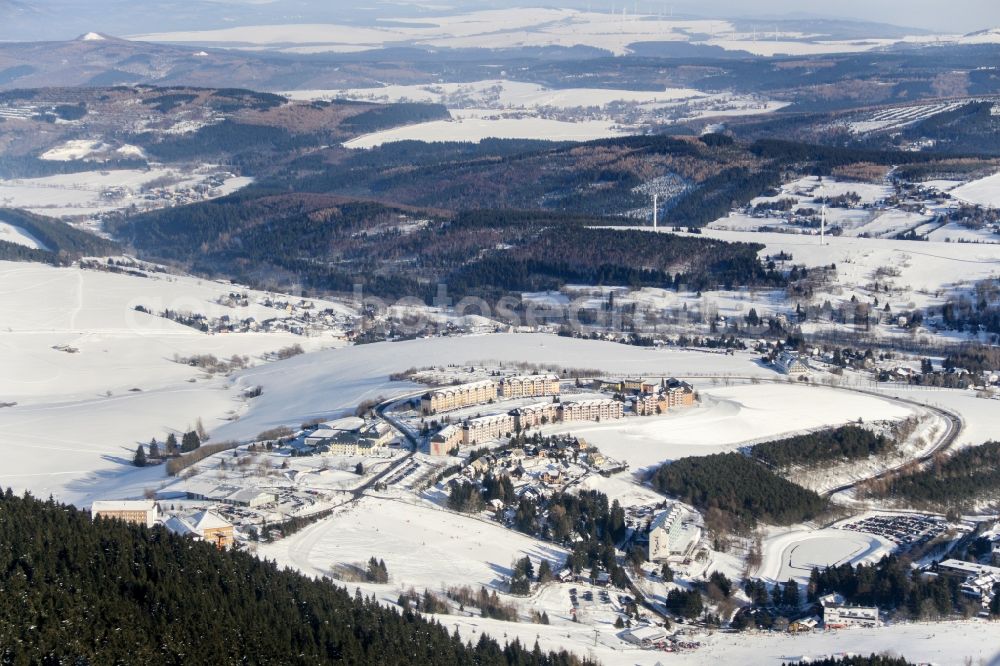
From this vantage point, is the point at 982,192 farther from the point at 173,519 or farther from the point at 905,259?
the point at 173,519

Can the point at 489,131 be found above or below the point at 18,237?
below

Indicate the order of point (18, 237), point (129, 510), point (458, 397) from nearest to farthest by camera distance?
point (129, 510) → point (458, 397) → point (18, 237)

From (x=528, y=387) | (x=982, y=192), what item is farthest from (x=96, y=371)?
(x=982, y=192)

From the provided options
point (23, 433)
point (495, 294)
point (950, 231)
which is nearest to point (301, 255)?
point (495, 294)

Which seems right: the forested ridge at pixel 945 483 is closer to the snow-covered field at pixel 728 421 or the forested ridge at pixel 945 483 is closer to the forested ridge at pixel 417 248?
the snow-covered field at pixel 728 421

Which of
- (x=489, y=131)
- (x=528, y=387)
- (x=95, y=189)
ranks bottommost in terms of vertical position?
(x=95, y=189)

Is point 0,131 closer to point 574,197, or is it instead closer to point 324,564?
point 574,197

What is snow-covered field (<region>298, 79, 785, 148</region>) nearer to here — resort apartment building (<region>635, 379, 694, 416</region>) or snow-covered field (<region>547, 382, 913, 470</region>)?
snow-covered field (<region>547, 382, 913, 470</region>)

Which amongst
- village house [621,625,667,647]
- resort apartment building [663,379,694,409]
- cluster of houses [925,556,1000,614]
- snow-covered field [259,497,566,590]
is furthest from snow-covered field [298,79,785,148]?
village house [621,625,667,647]
